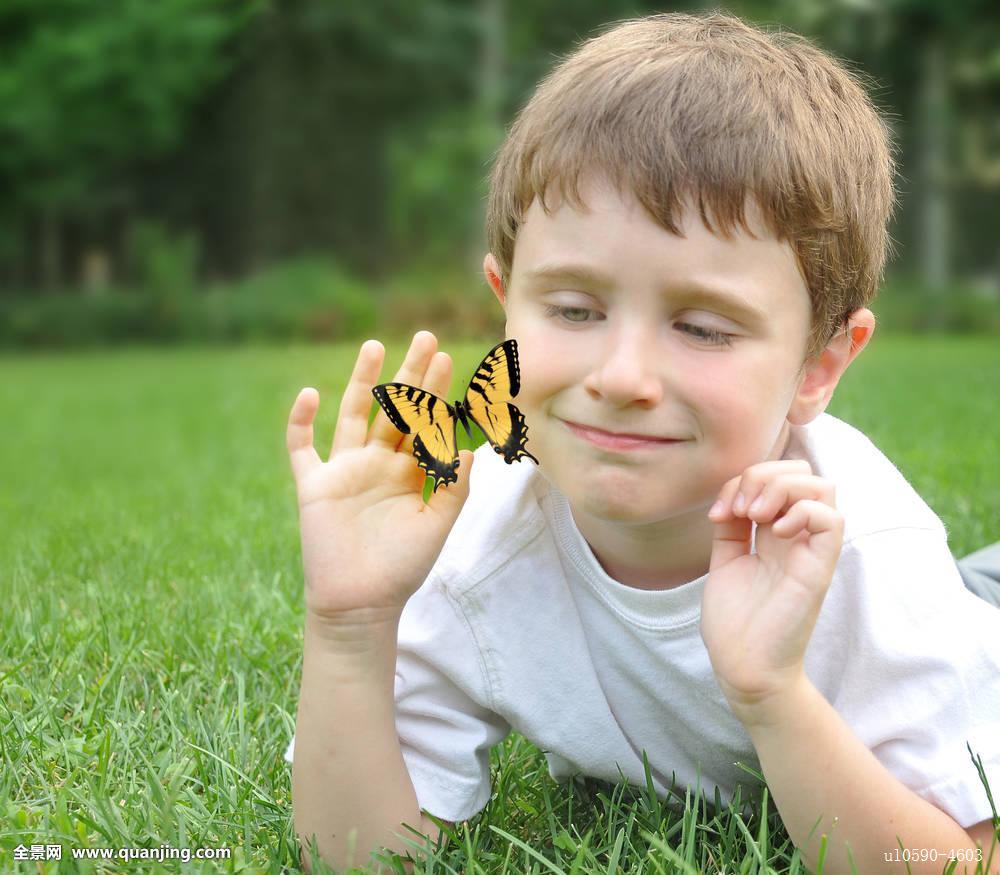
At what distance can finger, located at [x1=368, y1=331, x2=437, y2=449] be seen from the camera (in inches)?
64.9

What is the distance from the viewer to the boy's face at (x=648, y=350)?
1498 millimetres

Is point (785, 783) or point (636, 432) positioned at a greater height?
point (636, 432)

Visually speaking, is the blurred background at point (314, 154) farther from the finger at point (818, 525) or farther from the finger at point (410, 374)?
the finger at point (818, 525)

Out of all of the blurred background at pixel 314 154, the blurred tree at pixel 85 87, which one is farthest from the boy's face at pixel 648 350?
the blurred tree at pixel 85 87

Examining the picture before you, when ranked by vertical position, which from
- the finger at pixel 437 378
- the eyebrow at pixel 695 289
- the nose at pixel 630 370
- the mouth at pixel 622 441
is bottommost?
the mouth at pixel 622 441

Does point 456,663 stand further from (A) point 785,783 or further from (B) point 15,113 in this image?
(B) point 15,113

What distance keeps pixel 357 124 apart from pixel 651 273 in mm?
25475

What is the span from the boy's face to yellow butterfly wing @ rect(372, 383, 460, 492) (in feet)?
0.46

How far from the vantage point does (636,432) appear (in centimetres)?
153

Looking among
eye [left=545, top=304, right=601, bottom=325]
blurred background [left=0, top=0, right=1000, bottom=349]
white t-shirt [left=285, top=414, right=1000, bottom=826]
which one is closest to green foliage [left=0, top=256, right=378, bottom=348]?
blurred background [left=0, top=0, right=1000, bottom=349]

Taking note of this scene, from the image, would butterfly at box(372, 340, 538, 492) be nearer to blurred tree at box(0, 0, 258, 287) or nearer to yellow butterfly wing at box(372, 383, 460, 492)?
yellow butterfly wing at box(372, 383, 460, 492)

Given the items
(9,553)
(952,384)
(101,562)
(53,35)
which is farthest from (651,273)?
(53,35)

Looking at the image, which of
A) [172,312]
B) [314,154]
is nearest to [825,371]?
[172,312]

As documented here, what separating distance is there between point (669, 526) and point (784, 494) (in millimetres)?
283
